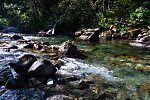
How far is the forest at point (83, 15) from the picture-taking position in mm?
27923

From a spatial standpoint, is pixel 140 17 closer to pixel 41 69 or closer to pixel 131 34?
pixel 131 34

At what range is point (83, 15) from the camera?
33.6m

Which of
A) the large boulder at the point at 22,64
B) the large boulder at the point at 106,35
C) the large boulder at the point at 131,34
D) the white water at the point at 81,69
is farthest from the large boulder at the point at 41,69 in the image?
the large boulder at the point at 106,35

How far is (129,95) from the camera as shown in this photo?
970 centimetres

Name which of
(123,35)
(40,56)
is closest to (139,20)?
(123,35)

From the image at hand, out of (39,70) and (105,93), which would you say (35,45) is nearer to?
(39,70)

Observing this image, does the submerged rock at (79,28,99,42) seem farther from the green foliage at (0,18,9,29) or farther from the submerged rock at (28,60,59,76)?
the green foliage at (0,18,9,29)

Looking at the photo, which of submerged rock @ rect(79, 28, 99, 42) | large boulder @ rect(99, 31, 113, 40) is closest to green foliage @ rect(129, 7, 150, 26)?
large boulder @ rect(99, 31, 113, 40)

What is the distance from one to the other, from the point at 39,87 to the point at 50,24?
1053 inches

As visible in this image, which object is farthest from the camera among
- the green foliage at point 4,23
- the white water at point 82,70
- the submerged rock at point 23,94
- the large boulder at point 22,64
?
the green foliage at point 4,23

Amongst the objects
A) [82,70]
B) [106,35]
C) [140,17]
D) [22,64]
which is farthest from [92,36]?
[22,64]

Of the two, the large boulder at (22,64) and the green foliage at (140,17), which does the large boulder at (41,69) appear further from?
the green foliage at (140,17)

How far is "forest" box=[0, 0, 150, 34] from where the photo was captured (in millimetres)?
27923

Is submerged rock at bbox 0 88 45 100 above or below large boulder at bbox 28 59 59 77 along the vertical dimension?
below
